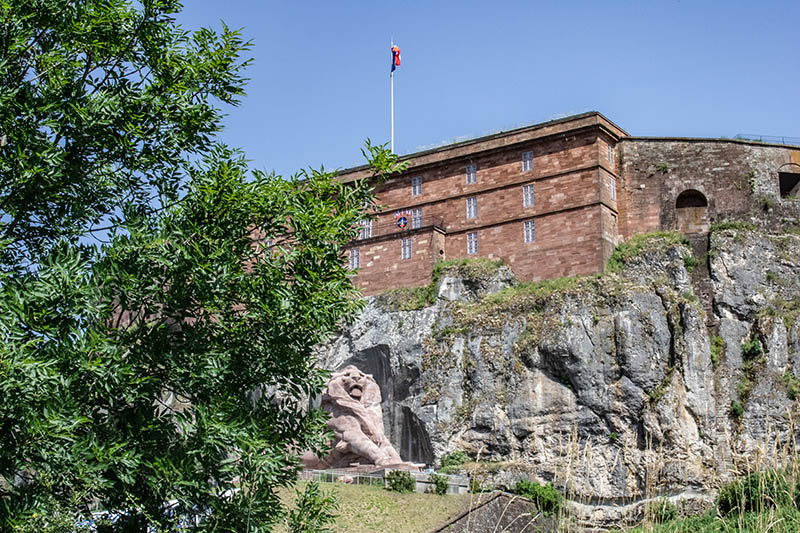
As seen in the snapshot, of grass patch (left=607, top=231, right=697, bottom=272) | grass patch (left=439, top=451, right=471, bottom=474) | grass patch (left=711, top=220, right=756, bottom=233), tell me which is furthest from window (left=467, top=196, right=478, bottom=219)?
grass patch (left=439, top=451, right=471, bottom=474)

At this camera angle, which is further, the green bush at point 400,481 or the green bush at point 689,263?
the green bush at point 689,263

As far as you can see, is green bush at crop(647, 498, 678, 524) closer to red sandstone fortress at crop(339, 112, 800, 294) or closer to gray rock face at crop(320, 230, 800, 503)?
gray rock face at crop(320, 230, 800, 503)

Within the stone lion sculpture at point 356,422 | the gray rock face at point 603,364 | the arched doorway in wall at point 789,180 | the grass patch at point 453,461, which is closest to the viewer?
the stone lion sculpture at point 356,422

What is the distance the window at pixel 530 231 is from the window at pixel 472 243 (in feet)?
8.65

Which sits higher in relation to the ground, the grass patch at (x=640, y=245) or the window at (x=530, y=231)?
the window at (x=530, y=231)

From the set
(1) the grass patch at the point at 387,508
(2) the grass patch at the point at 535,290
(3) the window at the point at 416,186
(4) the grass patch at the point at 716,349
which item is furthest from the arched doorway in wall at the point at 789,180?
(1) the grass patch at the point at 387,508

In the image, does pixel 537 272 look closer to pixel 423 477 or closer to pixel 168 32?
pixel 423 477

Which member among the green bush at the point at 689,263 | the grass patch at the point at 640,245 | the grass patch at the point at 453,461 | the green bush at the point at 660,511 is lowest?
the grass patch at the point at 453,461

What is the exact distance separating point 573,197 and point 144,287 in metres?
33.2

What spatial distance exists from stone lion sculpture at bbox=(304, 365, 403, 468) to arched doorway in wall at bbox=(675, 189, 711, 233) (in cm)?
1627

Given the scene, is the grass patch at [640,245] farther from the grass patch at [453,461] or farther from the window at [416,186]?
the window at [416,186]

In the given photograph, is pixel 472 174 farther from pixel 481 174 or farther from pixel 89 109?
pixel 89 109

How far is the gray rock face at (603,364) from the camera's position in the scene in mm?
38719

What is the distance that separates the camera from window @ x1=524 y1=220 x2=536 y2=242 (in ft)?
148
